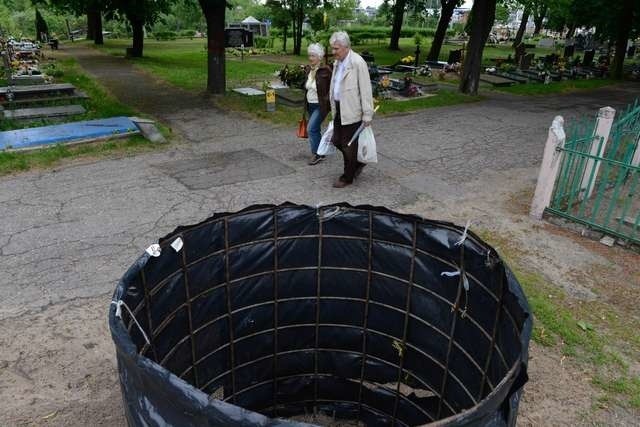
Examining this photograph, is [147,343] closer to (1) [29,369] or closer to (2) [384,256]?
(1) [29,369]

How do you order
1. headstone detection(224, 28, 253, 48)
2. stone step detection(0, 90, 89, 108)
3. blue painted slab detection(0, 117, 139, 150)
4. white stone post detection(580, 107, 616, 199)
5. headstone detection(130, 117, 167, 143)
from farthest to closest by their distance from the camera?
headstone detection(224, 28, 253, 48), stone step detection(0, 90, 89, 108), headstone detection(130, 117, 167, 143), blue painted slab detection(0, 117, 139, 150), white stone post detection(580, 107, 616, 199)

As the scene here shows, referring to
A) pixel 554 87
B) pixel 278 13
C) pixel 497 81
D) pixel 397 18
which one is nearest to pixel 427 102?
pixel 497 81

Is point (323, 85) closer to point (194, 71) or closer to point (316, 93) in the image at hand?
point (316, 93)

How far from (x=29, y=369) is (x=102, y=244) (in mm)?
2013

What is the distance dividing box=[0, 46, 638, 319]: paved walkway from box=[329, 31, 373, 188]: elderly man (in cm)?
78

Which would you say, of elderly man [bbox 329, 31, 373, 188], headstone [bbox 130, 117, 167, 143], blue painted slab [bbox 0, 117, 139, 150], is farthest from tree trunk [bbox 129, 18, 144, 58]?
elderly man [bbox 329, 31, 373, 188]

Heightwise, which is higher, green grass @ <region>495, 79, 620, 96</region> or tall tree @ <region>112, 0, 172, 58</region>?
→ tall tree @ <region>112, 0, 172, 58</region>

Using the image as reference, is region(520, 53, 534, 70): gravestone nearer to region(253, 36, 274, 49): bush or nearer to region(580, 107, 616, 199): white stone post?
region(580, 107, 616, 199): white stone post

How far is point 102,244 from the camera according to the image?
5.43 meters

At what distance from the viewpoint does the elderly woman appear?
702 cm

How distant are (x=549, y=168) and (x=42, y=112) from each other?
35.2 ft

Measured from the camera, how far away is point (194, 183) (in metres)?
7.26

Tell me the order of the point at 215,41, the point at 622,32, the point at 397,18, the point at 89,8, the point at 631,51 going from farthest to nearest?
the point at 631,51 → the point at 397,18 → the point at 89,8 → the point at 622,32 → the point at 215,41

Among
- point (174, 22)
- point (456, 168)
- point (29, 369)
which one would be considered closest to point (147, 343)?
point (29, 369)
